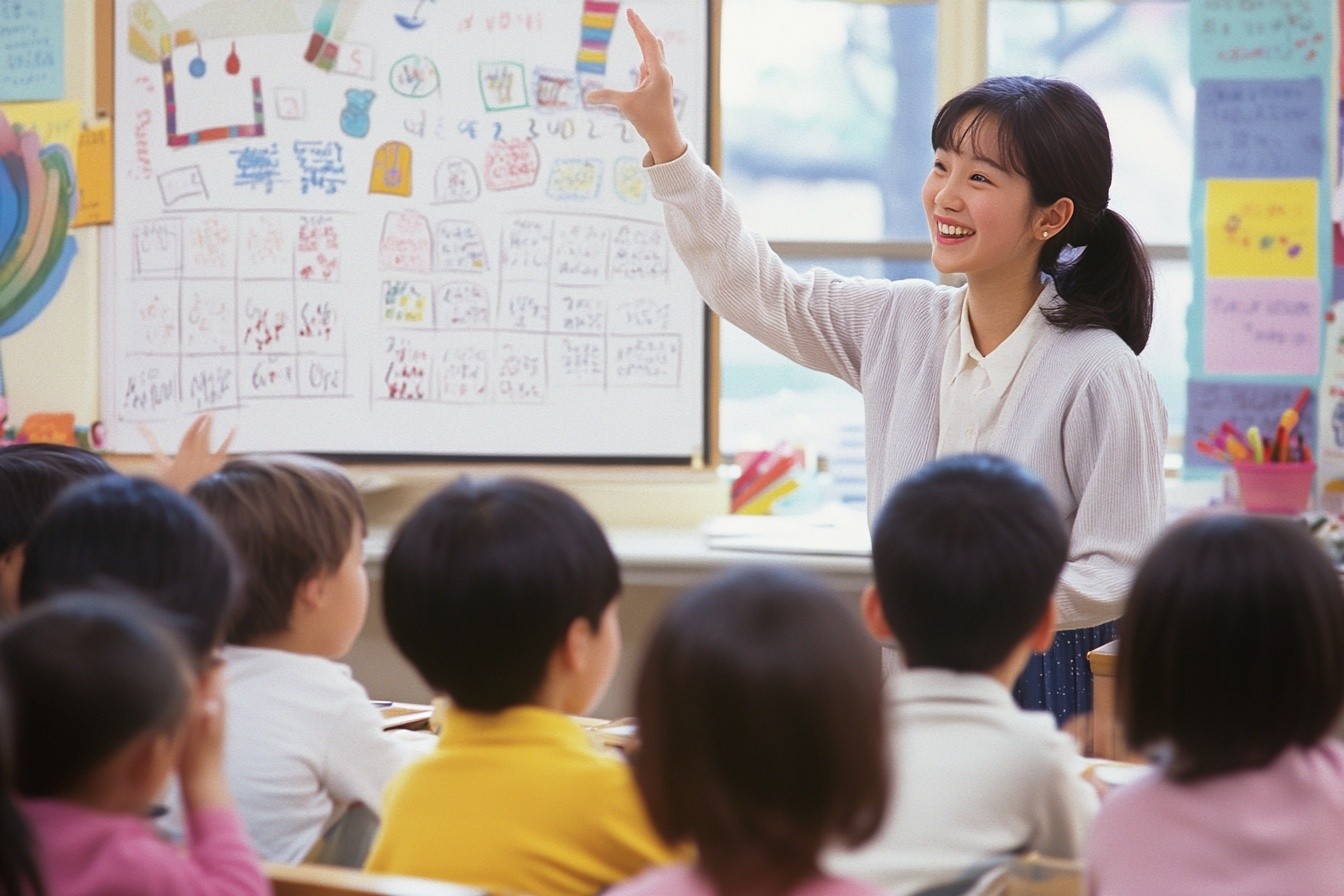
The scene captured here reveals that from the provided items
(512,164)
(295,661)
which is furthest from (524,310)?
(295,661)

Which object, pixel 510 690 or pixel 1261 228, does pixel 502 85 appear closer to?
pixel 1261 228

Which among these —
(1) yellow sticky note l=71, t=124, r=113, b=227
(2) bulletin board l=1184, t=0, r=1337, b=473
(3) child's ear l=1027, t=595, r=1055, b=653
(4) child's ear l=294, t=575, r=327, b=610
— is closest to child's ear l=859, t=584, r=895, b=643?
(3) child's ear l=1027, t=595, r=1055, b=653

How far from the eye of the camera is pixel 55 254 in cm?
367

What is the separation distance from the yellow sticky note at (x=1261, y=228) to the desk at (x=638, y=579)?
3.74ft

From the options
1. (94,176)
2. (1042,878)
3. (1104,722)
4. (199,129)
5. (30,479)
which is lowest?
(1104,722)

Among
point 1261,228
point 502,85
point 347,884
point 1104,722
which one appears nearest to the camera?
point 347,884

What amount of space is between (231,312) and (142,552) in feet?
7.75

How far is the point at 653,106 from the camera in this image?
2055 mm

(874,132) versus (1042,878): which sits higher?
(874,132)

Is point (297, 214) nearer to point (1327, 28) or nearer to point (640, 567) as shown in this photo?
point (640, 567)

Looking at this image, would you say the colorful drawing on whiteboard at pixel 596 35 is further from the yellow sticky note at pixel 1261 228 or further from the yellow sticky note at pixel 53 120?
the yellow sticky note at pixel 1261 228

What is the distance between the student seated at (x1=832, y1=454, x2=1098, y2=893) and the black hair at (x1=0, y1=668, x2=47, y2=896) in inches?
23.3

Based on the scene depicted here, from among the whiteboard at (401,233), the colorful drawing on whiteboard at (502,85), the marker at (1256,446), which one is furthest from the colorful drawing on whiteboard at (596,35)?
the marker at (1256,446)

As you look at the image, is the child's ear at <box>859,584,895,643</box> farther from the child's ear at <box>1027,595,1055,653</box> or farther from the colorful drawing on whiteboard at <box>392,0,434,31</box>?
the colorful drawing on whiteboard at <box>392,0,434,31</box>
